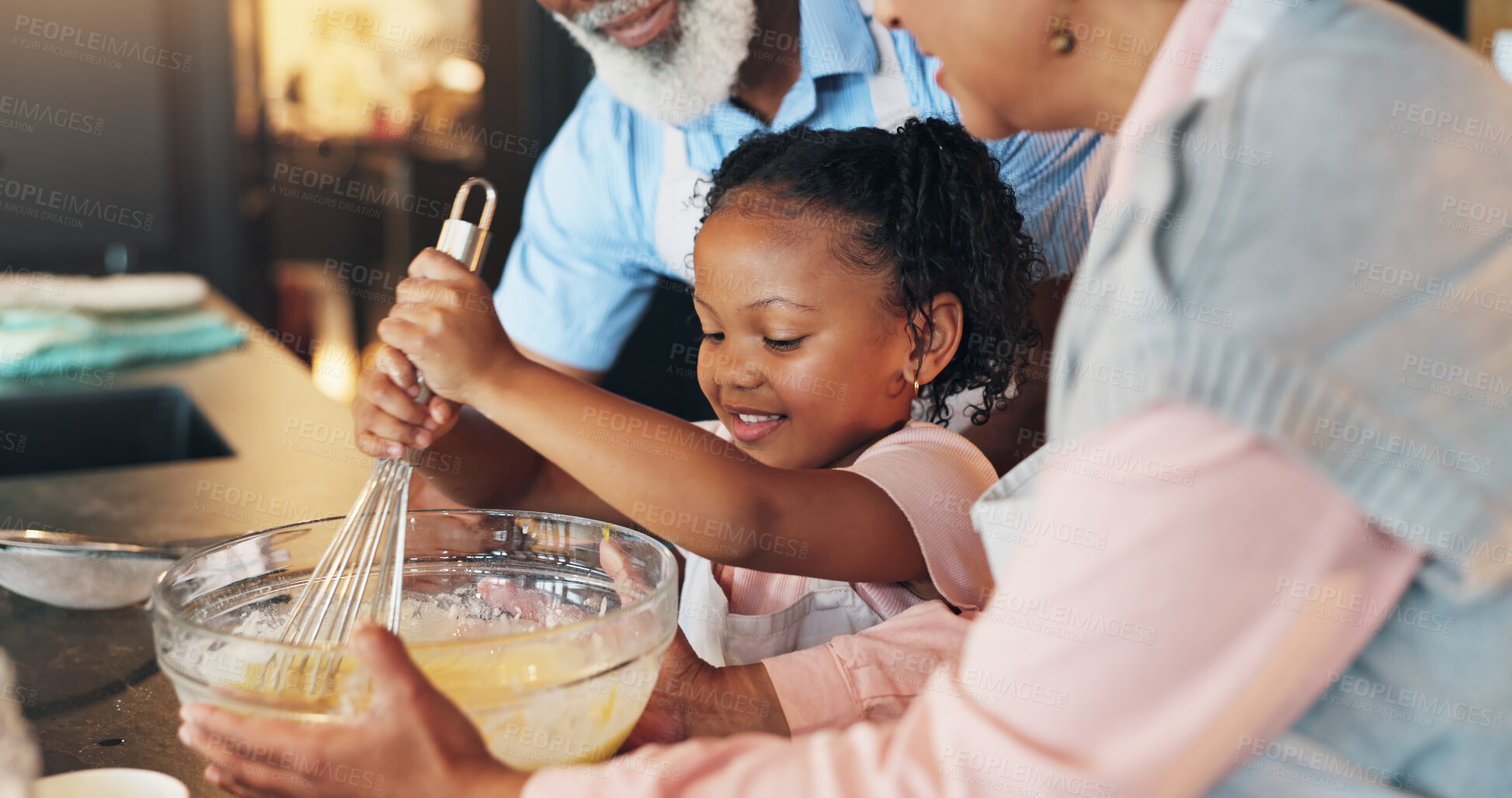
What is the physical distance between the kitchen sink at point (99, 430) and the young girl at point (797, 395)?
3.03 feet

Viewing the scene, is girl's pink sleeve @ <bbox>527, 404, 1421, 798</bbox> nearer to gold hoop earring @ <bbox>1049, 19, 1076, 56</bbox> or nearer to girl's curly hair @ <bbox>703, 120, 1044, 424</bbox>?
gold hoop earring @ <bbox>1049, 19, 1076, 56</bbox>

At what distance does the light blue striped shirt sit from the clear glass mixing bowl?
0.75 meters

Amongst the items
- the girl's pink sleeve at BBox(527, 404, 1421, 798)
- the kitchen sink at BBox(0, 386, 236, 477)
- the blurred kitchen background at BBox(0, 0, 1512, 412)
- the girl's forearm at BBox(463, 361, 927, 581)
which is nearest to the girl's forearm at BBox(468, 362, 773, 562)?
the girl's forearm at BBox(463, 361, 927, 581)

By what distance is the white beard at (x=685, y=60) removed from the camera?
1.60 metres

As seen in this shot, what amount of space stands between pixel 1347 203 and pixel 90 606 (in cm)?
106

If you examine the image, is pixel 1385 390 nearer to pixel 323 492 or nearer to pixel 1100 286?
pixel 1100 286

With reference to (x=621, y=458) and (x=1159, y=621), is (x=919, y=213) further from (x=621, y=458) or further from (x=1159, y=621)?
(x=1159, y=621)

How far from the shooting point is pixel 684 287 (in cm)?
201

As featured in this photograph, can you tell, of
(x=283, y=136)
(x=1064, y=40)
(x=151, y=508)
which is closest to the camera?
(x=1064, y=40)

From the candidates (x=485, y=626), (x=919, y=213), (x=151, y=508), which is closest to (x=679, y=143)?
(x=919, y=213)

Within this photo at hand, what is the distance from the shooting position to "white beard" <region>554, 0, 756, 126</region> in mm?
1601

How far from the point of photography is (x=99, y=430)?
1957mm

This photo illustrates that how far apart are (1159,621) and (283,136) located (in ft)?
18.5

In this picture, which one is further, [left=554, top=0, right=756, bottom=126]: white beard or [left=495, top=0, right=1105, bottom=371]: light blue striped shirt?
[left=554, top=0, right=756, bottom=126]: white beard
